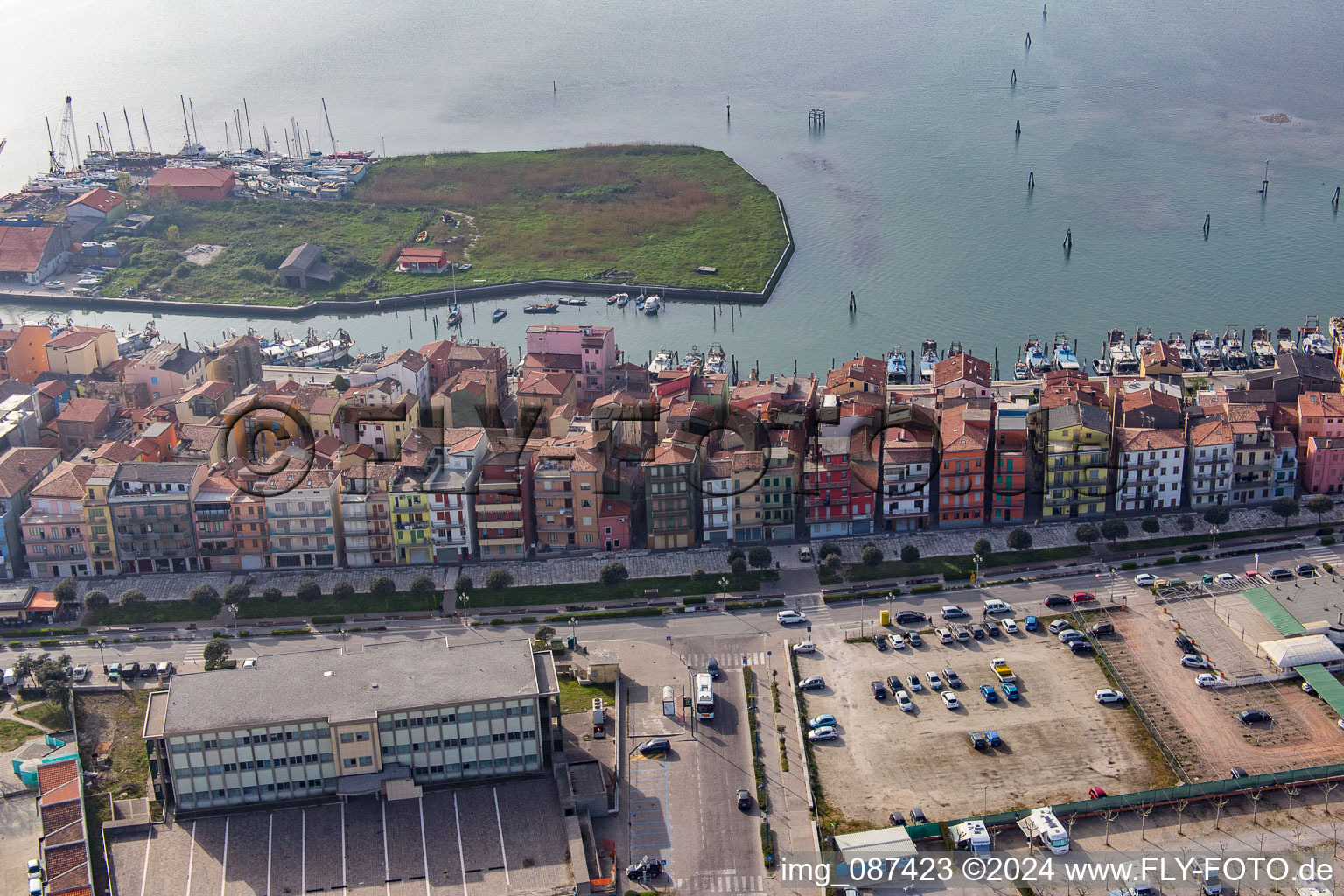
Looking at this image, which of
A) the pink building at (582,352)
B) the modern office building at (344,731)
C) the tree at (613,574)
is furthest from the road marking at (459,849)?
the pink building at (582,352)

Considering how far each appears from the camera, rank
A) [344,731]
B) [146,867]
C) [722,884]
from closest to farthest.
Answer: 1. [722,884]
2. [146,867]
3. [344,731]

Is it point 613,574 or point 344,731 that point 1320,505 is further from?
point 344,731

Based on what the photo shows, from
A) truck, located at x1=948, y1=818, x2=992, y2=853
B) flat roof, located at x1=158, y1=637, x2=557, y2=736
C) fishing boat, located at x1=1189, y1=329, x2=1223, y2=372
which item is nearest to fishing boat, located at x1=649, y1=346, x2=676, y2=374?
fishing boat, located at x1=1189, y1=329, x2=1223, y2=372

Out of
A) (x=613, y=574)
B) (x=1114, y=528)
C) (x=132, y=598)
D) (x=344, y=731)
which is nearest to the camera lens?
(x=344, y=731)

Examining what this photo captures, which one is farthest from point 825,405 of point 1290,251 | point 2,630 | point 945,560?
point 1290,251

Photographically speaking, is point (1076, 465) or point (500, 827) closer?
point (500, 827)

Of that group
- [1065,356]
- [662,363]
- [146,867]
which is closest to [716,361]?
[662,363]
